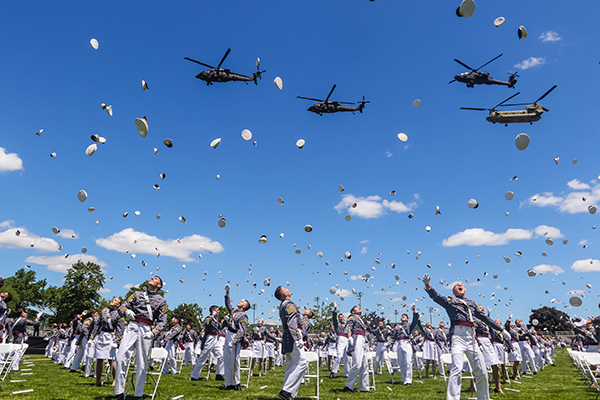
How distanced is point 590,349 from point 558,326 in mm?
93595

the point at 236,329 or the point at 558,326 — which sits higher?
the point at 558,326

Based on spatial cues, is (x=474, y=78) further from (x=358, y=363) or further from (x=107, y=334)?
(x=107, y=334)

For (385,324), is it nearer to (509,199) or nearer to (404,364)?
(404,364)

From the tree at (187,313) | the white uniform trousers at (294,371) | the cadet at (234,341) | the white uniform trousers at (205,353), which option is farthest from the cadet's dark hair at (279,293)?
the tree at (187,313)

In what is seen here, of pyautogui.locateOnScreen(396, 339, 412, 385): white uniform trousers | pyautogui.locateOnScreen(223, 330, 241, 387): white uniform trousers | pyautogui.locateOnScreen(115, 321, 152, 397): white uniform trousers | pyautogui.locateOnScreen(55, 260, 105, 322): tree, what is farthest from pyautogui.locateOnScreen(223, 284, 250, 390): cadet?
pyautogui.locateOnScreen(55, 260, 105, 322): tree

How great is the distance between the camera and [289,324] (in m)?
8.53

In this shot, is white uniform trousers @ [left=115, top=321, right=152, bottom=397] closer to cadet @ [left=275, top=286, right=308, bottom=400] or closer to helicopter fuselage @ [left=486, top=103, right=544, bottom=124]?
cadet @ [left=275, top=286, right=308, bottom=400]

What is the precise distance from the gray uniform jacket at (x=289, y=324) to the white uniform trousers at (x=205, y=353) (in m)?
6.72

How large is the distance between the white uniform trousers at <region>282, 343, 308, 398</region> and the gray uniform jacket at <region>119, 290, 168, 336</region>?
2.86m

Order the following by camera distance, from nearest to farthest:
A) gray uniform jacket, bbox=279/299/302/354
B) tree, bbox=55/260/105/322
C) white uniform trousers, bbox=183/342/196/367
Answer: gray uniform jacket, bbox=279/299/302/354, white uniform trousers, bbox=183/342/196/367, tree, bbox=55/260/105/322

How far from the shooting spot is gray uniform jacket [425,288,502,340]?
8.02 m

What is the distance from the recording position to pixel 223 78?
79.6 feet

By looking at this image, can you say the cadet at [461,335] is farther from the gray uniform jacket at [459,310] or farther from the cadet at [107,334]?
the cadet at [107,334]

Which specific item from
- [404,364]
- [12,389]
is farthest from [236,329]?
[404,364]
